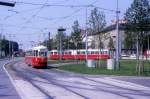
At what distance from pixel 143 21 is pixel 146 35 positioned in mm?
2585

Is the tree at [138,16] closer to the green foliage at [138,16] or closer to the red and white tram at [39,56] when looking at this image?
the green foliage at [138,16]

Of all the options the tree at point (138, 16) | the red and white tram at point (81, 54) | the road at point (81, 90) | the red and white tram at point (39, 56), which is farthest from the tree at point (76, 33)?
the road at point (81, 90)

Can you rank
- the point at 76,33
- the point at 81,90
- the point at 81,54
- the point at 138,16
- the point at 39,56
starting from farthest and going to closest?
the point at 81,54, the point at 76,33, the point at 39,56, the point at 138,16, the point at 81,90

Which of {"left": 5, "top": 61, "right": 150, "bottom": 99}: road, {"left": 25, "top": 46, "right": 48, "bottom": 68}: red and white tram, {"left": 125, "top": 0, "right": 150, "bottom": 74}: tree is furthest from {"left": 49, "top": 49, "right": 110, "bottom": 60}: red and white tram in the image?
{"left": 5, "top": 61, "right": 150, "bottom": 99}: road

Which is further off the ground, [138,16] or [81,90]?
[138,16]

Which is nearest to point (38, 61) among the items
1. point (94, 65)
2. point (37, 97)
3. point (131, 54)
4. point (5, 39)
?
point (94, 65)

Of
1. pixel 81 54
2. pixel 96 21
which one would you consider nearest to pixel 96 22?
pixel 96 21

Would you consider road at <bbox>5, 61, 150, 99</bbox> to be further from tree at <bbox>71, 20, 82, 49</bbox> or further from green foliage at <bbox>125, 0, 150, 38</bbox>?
tree at <bbox>71, 20, 82, 49</bbox>

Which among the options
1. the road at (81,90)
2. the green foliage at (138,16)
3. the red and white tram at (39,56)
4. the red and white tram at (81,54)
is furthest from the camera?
the red and white tram at (81,54)

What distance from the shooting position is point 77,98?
57.1ft

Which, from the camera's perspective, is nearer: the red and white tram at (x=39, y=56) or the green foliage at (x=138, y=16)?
the green foliage at (x=138, y=16)

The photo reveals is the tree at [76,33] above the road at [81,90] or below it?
above

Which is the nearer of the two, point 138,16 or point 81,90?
point 81,90

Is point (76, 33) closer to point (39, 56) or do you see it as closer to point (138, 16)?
point (39, 56)
